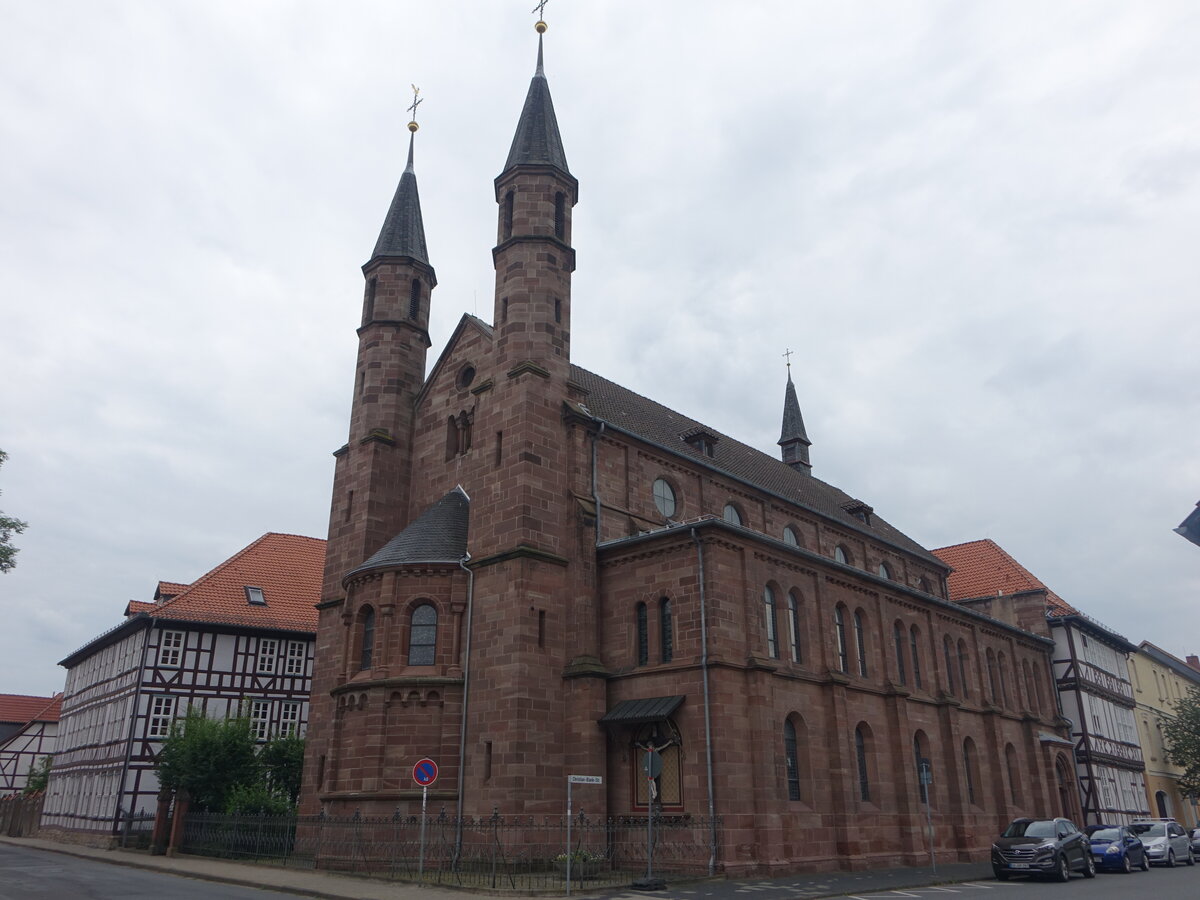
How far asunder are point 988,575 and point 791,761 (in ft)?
103

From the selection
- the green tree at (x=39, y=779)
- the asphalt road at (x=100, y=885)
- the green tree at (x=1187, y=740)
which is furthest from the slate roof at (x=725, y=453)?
the green tree at (x=39, y=779)

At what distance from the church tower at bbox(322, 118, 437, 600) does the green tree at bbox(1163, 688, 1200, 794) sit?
47.3 m

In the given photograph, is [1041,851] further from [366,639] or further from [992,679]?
[366,639]

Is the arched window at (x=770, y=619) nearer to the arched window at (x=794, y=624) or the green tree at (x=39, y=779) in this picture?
the arched window at (x=794, y=624)

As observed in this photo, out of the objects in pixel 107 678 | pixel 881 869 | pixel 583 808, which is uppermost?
pixel 107 678

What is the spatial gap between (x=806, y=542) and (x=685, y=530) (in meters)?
14.6

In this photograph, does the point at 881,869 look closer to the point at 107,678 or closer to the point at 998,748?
the point at 998,748

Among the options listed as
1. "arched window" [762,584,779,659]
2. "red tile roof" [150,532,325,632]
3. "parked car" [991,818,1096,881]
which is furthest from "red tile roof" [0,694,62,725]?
"parked car" [991,818,1096,881]

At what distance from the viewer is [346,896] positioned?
18109 mm

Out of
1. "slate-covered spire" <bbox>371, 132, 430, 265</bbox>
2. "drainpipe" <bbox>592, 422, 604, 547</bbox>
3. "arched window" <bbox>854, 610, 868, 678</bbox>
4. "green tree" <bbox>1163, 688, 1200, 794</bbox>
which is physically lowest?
"green tree" <bbox>1163, 688, 1200, 794</bbox>

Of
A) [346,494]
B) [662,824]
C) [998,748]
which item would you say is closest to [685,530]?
[662,824]

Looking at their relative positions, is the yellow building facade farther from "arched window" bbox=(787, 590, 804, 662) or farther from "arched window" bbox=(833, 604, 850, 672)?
"arched window" bbox=(787, 590, 804, 662)

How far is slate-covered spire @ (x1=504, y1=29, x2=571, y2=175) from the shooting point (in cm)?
3259

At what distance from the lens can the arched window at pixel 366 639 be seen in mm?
27844
